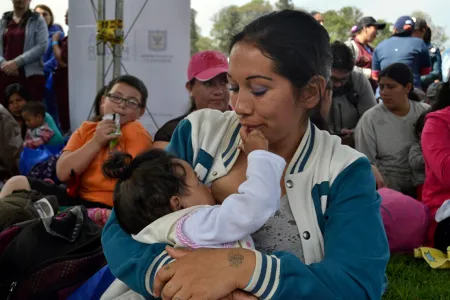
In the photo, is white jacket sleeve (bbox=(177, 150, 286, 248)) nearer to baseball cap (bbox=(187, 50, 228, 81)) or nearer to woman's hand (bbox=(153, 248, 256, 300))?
woman's hand (bbox=(153, 248, 256, 300))

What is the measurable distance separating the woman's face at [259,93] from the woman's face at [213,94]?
2207 mm

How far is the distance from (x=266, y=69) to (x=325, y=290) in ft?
2.03

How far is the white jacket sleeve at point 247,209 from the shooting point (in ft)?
5.19

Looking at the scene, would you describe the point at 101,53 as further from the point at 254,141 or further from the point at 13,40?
the point at 254,141

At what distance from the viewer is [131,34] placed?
6.56 meters

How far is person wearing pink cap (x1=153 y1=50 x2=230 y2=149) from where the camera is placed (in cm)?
397

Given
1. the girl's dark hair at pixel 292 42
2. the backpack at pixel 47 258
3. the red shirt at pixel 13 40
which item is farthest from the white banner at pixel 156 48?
the girl's dark hair at pixel 292 42

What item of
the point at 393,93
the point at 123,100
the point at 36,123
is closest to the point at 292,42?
the point at 123,100

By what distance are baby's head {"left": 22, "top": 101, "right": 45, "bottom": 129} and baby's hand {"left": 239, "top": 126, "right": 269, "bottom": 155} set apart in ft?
17.2

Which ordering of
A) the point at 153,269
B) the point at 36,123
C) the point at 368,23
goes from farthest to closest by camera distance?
the point at 368,23 → the point at 36,123 → the point at 153,269

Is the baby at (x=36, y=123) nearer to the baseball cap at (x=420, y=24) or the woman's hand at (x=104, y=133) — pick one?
the woman's hand at (x=104, y=133)

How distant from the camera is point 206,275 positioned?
1.57 m

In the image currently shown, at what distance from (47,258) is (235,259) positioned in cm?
115

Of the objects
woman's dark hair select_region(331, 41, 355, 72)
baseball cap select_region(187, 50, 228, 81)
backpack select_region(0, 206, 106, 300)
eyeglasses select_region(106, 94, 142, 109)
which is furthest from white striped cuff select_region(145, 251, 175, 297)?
woman's dark hair select_region(331, 41, 355, 72)
